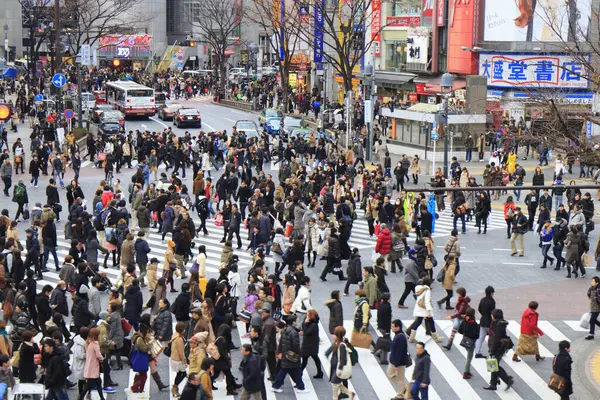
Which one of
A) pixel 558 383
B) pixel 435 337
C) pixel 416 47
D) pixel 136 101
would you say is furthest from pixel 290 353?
pixel 136 101

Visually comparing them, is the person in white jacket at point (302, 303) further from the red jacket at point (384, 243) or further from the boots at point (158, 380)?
the red jacket at point (384, 243)

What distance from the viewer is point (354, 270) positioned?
20.8 m

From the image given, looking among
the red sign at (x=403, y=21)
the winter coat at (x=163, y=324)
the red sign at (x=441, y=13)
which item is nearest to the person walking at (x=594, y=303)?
the winter coat at (x=163, y=324)

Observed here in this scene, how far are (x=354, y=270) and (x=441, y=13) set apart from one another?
128 ft

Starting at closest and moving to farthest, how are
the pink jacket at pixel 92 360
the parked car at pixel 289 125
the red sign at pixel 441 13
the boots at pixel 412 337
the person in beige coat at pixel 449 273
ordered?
the pink jacket at pixel 92 360 → the boots at pixel 412 337 → the person in beige coat at pixel 449 273 → the parked car at pixel 289 125 → the red sign at pixel 441 13

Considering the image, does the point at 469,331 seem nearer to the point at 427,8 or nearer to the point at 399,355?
the point at 399,355

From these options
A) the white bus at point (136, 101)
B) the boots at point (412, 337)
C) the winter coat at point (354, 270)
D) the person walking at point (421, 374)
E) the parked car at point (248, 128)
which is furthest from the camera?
the white bus at point (136, 101)

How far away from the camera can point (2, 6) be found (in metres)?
109

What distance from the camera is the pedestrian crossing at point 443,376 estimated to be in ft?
51.5

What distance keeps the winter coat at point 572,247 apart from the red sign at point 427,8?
3802 cm

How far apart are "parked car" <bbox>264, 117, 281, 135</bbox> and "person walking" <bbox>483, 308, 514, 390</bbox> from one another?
3609 cm

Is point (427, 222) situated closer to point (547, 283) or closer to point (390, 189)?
point (547, 283)

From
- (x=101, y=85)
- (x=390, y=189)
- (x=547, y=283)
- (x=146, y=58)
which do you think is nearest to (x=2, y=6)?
(x=146, y=58)

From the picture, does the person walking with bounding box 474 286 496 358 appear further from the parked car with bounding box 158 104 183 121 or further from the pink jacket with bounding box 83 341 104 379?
the parked car with bounding box 158 104 183 121
